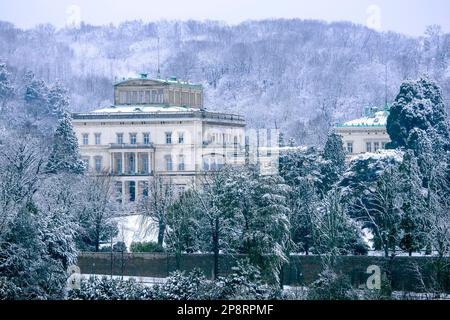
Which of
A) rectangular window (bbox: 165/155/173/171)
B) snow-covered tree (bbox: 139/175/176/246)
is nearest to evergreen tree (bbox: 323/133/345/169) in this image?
snow-covered tree (bbox: 139/175/176/246)

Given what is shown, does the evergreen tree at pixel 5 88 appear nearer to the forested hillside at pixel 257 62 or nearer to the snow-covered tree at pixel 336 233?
the forested hillside at pixel 257 62

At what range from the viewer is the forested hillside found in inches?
2020

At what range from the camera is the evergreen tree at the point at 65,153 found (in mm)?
44531

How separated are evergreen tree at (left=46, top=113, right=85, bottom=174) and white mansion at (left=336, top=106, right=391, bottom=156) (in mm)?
9814

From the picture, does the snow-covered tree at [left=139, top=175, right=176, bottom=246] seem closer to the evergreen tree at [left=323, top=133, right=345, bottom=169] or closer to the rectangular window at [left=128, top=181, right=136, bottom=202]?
the evergreen tree at [left=323, top=133, right=345, bottom=169]

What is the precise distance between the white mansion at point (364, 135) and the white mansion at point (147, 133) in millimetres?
3378

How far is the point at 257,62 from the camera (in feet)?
220

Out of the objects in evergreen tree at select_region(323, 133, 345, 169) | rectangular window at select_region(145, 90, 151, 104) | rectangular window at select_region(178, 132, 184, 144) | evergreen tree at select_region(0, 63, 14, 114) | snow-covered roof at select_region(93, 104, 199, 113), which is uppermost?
evergreen tree at select_region(0, 63, 14, 114)

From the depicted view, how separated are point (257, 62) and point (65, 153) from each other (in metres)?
22.1

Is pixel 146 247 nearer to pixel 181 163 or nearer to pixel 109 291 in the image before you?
pixel 109 291

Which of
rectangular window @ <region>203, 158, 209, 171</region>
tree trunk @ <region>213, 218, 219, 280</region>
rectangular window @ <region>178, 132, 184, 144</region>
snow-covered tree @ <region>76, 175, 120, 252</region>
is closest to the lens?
tree trunk @ <region>213, 218, 219, 280</region>
